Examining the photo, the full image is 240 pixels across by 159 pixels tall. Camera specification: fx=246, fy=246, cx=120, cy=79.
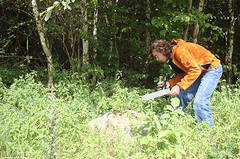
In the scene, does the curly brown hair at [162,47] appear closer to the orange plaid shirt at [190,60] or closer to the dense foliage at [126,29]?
the orange plaid shirt at [190,60]

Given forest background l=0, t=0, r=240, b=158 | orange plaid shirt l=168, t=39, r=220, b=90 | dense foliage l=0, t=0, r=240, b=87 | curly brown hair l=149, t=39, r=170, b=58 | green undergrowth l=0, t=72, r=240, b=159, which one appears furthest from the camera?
dense foliage l=0, t=0, r=240, b=87

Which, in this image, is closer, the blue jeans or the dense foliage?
the blue jeans

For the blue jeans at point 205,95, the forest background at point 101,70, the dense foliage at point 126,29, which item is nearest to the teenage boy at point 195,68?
the blue jeans at point 205,95

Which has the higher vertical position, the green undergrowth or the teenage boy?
the teenage boy

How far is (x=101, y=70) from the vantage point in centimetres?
527

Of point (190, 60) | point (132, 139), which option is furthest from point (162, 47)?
point (132, 139)

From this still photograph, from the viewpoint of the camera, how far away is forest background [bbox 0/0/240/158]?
2.84 metres

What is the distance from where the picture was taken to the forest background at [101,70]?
9.31 ft

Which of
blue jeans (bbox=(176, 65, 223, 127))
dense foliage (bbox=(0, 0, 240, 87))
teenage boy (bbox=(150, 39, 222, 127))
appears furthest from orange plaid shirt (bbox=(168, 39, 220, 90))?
dense foliage (bbox=(0, 0, 240, 87))

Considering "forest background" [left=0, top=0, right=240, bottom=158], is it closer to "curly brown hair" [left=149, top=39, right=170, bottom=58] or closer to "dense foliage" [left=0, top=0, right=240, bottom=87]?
"dense foliage" [left=0, top=0, right=240, bottom=87]

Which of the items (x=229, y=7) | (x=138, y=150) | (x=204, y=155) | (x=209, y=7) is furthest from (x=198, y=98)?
(x=209, y=7)

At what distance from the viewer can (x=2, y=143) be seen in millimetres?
3082

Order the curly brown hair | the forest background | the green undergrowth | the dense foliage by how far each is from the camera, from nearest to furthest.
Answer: the green undergrowth, the forest background, the curly brown hair, the dense foliage

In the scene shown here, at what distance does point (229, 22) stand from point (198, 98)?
445 centimetres
